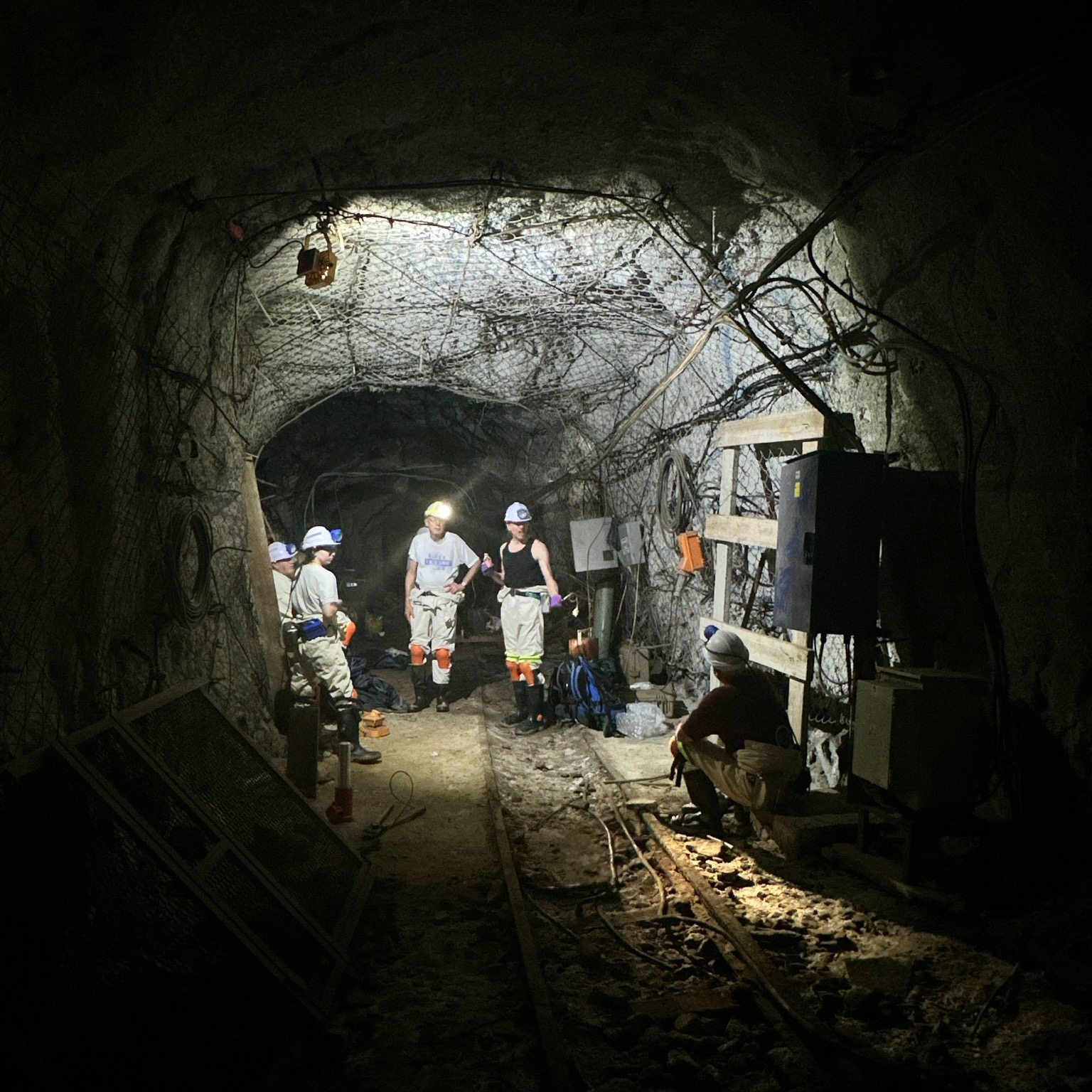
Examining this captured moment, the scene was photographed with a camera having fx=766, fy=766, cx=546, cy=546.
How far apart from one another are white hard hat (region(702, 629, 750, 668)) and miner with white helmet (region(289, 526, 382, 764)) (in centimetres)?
Answer: 343

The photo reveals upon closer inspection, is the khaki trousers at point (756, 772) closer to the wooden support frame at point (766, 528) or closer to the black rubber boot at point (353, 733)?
the wooden support frame at point (766, 528)

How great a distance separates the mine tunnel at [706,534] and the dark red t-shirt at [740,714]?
0.09 feet

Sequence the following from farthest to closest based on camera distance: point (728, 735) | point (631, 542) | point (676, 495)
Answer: point (631, 542) → point (676, 495) → point (728, 735)

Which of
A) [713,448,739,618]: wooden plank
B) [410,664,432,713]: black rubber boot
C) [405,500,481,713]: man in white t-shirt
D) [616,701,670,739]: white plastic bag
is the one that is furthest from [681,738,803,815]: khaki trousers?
[410,664,432,713]: black rubber boot

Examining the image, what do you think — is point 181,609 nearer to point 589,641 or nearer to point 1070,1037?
point 1070,1037

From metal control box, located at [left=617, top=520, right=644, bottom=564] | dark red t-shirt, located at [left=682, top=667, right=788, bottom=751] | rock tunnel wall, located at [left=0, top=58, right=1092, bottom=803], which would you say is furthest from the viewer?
metal control box, located at [left=617, top=520, right=644, bottom=564]

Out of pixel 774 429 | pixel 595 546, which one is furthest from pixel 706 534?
pixel 595 546

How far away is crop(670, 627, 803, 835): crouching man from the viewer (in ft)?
16.3

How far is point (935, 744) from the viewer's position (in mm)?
3893

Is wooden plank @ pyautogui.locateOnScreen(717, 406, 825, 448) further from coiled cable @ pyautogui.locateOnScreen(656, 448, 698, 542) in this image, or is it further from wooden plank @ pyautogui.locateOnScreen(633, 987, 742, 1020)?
wooden plank @ pyautogui.locateOnScreen(633, 987, 742, 1020)

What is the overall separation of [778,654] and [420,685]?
16.5ft

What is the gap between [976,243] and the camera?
3.79 meters

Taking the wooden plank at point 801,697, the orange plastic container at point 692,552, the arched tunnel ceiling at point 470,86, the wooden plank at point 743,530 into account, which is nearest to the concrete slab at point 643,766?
the wooden plank at point 801,697

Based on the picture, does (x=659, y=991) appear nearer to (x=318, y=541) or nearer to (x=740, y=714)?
(x=740, y=714)
